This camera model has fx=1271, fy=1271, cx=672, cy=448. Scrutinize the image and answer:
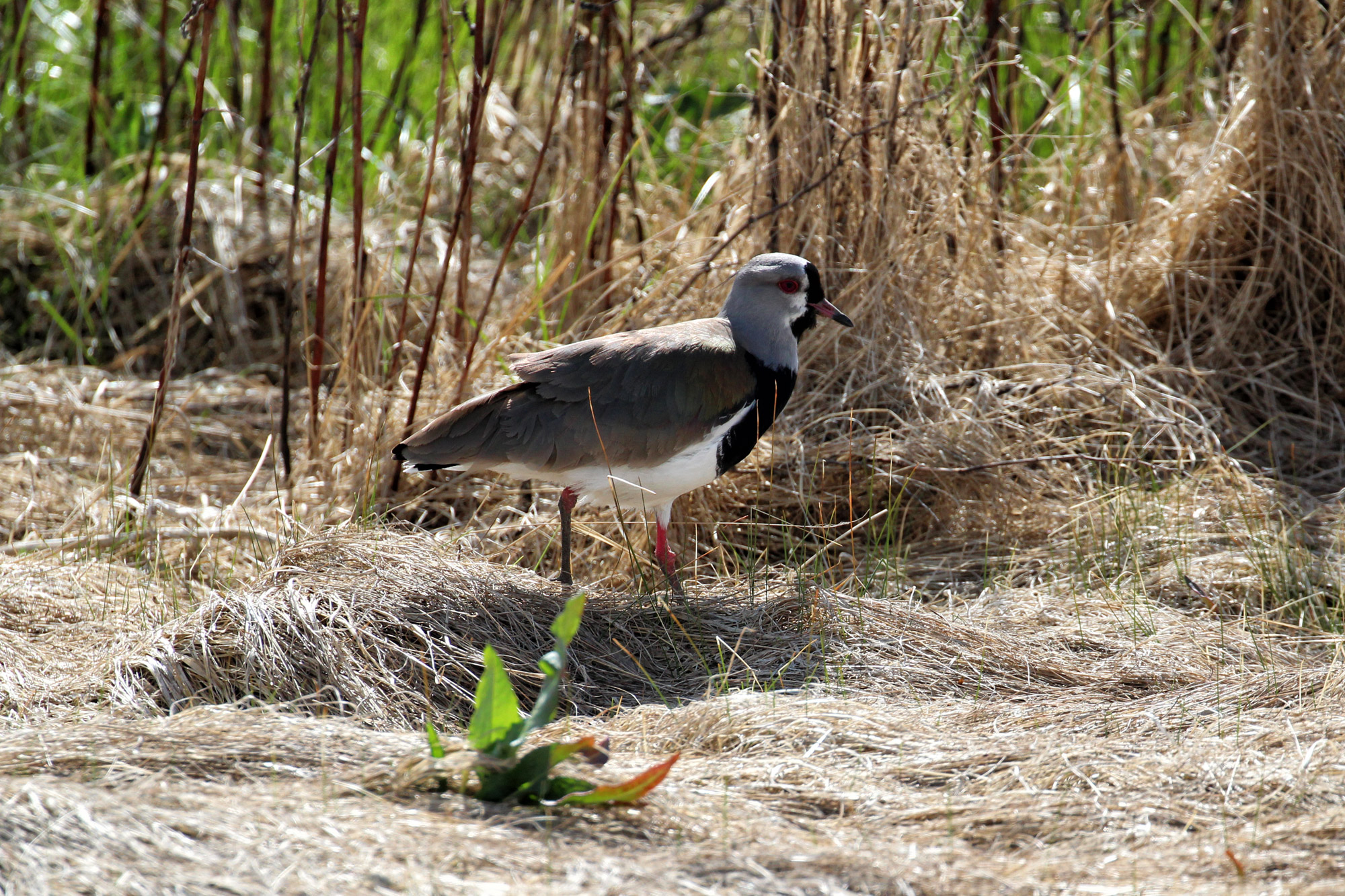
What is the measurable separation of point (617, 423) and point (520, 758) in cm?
146

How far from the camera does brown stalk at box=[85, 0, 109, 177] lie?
19.3ft

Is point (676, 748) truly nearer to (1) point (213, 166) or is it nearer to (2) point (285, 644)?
(2) point (285, 644)

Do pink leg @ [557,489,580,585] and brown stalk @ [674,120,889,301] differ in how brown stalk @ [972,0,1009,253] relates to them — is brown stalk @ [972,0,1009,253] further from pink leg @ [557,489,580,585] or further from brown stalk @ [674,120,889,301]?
pink leg @ [557,489,580,585]

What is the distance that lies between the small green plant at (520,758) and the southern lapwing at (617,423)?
1285mm

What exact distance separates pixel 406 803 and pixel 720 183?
3.43 metres

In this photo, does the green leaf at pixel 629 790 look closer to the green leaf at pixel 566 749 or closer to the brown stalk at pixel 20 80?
the green leaf at pixel 566 749

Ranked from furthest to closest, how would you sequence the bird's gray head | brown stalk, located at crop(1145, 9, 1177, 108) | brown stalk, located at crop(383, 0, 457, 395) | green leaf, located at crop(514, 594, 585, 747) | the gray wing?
brown stalk, located at crop(1145, 9, 1177, 108), brown stalk, located at crop(383, 0, 457, 395), the bird's gray head, the gray wing, green leaf, located at crop(514, 594, 585, 747)

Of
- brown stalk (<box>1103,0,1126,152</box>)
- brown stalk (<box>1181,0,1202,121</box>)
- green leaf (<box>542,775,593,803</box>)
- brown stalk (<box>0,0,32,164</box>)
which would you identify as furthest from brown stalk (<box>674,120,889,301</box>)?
brown stalk (<box>0,0,32,164</box>)

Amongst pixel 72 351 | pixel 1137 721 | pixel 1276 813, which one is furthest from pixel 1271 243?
pixel 72 351

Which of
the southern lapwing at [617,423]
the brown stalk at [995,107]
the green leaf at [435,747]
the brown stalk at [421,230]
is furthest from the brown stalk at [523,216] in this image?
the green leaf at [435,747]

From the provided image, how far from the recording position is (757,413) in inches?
153

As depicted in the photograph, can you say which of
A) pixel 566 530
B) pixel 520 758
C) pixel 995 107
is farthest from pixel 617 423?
pixel 995 107

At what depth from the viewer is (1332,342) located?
16.6 feet

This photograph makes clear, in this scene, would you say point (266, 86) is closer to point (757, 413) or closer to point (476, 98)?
point (476, 98)
